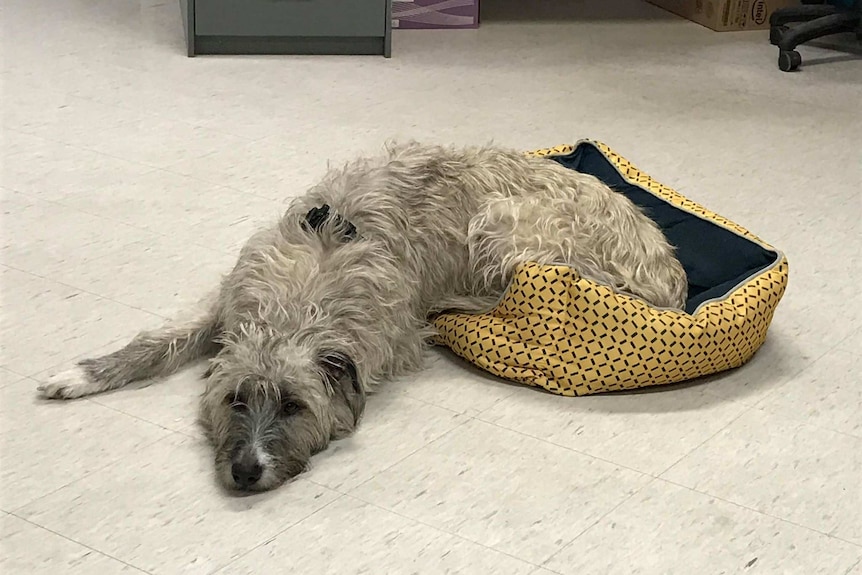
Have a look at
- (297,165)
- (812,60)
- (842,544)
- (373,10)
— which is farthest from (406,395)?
(812,60)

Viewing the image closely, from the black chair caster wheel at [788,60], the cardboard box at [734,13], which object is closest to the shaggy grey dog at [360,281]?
the black chair caster wheel at [788,60]

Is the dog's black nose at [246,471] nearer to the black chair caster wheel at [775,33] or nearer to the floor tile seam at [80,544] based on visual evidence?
the floor tile seam at [80,544]

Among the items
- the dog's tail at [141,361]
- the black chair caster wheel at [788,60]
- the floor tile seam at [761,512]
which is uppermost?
the black chair caster wheel at [788,60]

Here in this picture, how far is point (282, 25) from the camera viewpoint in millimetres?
5438

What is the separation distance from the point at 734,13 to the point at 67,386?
4.59 meters

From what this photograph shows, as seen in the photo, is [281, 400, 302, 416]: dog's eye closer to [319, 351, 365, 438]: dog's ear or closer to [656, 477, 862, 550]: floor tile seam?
[319, 351, 365, 438]: dog's ear

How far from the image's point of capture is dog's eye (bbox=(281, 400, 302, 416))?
2500mm

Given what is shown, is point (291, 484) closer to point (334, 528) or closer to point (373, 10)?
point (334, 528)

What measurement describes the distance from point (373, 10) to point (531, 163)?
2445 mm

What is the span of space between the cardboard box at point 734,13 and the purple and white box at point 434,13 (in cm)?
124

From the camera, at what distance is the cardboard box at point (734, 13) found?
6.26m

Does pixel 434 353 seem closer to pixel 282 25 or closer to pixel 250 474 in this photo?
pixel 250 474

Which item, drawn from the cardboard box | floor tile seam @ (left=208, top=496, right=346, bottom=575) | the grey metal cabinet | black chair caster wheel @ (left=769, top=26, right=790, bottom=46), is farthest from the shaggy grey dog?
the cardboard box

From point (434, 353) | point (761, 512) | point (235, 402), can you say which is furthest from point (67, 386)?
point (761, 512)
